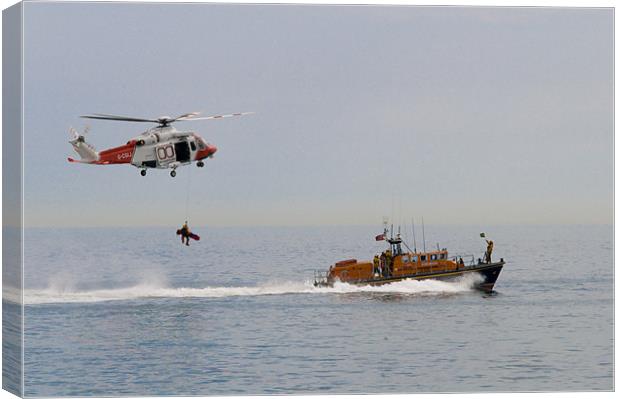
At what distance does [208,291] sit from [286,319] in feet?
5.91

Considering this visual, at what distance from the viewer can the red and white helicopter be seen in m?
37.8

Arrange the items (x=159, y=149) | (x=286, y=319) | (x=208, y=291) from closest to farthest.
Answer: (x=159, y=149)
(x=286, y=319)
(x=208, y=291)

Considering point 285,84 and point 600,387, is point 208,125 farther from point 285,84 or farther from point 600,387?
point 600,387

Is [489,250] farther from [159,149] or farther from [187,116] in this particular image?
[159,149]

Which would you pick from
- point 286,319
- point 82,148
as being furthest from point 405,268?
point 82,148

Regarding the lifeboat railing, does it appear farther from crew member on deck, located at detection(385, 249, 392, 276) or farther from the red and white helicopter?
the red and white helicopter

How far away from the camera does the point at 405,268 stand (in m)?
44.2

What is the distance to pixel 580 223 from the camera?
39.6m

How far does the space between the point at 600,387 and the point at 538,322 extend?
76.7 inches

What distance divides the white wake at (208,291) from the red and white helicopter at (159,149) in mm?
2651

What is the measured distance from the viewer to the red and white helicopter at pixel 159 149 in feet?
124

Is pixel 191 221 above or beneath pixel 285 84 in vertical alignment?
beneath

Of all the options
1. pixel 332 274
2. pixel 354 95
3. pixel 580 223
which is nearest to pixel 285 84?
pixel 354 95

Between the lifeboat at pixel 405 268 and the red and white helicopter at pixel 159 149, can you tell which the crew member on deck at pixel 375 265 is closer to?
the lifeboat at pixel 405 268
